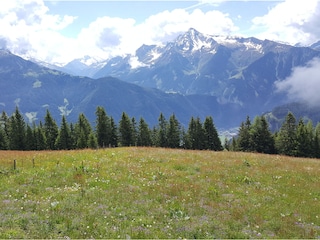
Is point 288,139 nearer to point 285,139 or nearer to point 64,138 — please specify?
point 285,139

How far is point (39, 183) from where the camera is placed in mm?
17703

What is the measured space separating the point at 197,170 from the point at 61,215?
39.6ft

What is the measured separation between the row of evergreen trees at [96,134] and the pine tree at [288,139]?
1881cm

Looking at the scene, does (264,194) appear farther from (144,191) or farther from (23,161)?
(23,161)

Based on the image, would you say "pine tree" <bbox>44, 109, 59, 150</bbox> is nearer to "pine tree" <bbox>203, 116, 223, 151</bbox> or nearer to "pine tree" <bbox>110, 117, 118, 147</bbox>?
"pine tree" <bbox>110, 117, 118, 147</bbox>

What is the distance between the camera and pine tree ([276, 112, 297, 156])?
269 ft

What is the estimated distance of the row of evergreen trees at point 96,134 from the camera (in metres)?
83.7

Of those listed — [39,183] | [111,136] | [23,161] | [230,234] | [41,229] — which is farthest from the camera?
[111,136]

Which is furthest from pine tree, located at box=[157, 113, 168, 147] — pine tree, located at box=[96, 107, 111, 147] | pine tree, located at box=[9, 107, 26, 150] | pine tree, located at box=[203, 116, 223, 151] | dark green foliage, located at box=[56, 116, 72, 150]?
pine tree, located at box=[9, 107, 26, 150]

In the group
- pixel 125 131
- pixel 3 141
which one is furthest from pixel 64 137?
pixel 125 131

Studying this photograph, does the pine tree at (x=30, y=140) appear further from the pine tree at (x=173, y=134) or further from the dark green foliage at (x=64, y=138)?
the pine tree at (x=173, y=134)

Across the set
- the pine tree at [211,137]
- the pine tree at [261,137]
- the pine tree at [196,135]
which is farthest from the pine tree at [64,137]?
the pine tree at [261,137]

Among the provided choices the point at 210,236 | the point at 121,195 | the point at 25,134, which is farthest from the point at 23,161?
the point at 25,134

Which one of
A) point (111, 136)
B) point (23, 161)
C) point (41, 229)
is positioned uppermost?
point (111, 136)
